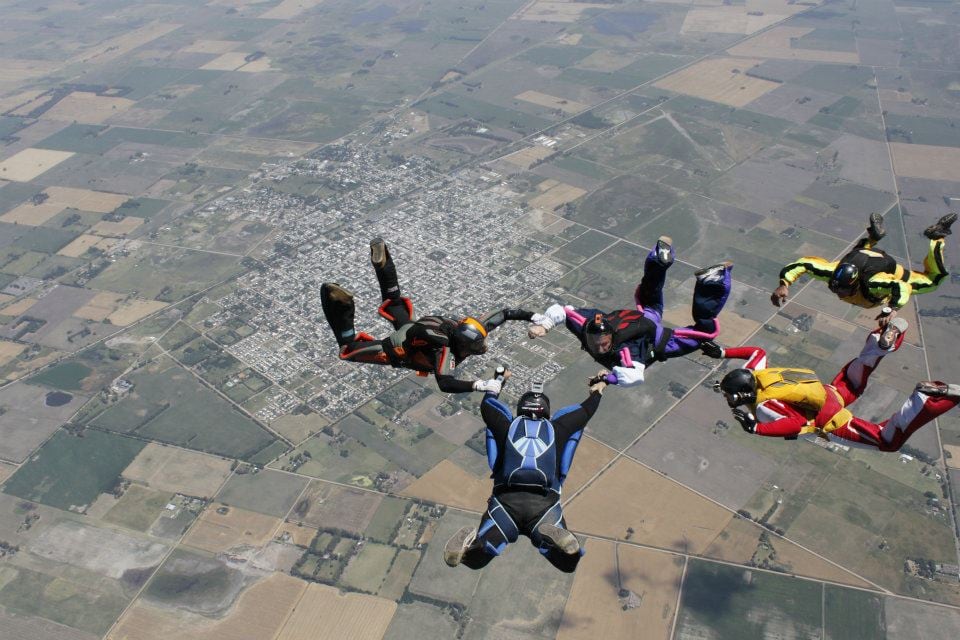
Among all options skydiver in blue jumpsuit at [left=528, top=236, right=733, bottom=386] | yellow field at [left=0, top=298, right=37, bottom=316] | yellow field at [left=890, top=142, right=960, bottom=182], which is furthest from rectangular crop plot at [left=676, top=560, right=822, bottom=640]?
yellow field at [left=0, top=298, right=37, bottom=316]

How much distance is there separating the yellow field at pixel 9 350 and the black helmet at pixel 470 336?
105 meters

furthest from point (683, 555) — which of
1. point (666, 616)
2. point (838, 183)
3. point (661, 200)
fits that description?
point (838, 183)

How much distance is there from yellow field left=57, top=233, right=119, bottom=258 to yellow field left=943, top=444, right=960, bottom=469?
13752 centimetres

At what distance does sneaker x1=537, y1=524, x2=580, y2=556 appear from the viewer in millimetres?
24922

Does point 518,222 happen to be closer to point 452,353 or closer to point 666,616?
point 666,616

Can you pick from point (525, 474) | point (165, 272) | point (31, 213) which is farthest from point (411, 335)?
point (31, 213)

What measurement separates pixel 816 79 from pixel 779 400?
18225 centimetres

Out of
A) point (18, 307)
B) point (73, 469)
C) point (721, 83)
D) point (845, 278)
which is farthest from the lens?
point (721, 83)

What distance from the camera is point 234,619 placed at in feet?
227

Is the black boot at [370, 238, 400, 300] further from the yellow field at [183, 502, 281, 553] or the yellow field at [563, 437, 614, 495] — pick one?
the yellow field at [183, 502, 281, 553]

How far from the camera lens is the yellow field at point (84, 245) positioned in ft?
439

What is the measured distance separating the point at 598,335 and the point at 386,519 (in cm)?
5383

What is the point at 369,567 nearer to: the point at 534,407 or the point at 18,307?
the point at 534,407

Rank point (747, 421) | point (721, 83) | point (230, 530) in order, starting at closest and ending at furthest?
point (747, 421) → point (230, 530) → point (721, 83)
